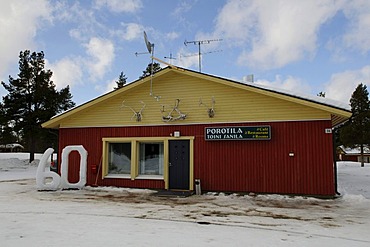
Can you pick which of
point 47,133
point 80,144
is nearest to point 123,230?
point 80,144

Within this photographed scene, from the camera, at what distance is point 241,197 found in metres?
10.2

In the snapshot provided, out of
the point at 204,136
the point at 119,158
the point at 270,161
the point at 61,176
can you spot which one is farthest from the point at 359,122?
the point at 61,176

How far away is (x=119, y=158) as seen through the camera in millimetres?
12719

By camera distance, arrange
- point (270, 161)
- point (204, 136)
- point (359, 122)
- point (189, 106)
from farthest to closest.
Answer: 1. point (359, 122)
2. point (189, 106)
3. point (204, 136)
4. point (270, 161)

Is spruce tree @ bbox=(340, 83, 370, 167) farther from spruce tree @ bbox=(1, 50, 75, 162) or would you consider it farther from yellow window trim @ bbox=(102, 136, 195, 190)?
spruce tree @ bbox=(1, 50, 75, 162)

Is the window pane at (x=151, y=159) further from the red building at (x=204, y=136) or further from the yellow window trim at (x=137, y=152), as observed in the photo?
the yellow window trim at (x=137, y=152)

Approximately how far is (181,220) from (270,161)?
4.95m

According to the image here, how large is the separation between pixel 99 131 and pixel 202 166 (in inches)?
176

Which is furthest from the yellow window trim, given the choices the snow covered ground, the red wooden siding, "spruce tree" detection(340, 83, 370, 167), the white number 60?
"spruce tree" detection(340, 83, 370, 167)

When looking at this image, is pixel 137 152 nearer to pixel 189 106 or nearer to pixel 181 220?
pixel 189 106

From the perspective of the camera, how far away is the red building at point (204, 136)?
33.5 feet

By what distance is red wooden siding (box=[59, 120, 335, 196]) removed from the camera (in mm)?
10055

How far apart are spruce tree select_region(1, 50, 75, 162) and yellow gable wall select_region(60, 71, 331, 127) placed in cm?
1643

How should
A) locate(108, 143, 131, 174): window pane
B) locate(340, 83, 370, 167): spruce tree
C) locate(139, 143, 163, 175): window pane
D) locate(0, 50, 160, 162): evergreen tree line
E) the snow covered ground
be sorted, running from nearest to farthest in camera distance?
the snow covered ground < locate(139, 143, 163, 175): window pane < locate(108, 143, 131, 174): window pane < locate(0, 50, 160, 162): evergreen tree line < locate(340, 83, 370, 167): spruce tree
